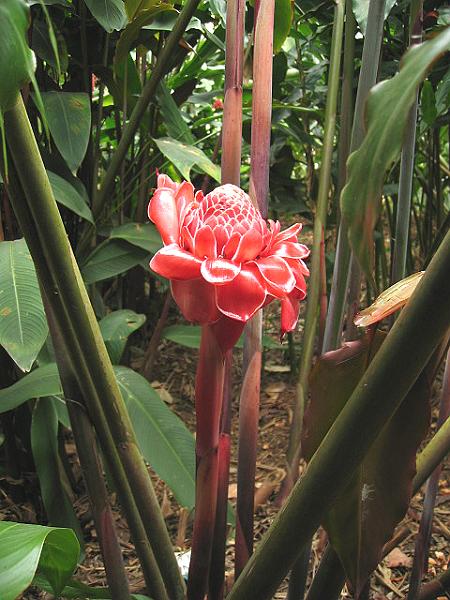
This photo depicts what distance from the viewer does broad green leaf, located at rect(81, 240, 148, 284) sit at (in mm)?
990

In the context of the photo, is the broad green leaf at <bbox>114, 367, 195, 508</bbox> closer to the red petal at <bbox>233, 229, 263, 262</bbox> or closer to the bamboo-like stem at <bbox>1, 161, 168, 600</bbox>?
the bamboo-like stem at <bbox>1, 161, 168, 600</bbox>

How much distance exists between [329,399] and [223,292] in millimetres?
109

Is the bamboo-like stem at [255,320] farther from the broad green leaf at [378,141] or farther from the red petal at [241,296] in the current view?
the broad green leaf at [378,141]

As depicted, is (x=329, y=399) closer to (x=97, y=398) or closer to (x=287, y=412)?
(x=97, y=398)

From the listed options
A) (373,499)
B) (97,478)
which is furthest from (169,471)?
(373,499)

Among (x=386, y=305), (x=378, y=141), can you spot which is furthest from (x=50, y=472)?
(x=378, y=141)

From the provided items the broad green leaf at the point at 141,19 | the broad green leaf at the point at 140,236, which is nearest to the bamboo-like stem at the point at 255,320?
the broad green leaf at the point at 141,19

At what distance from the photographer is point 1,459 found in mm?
1028

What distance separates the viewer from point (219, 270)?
39 centimetres

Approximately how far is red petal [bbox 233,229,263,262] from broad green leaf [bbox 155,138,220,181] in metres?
0.41

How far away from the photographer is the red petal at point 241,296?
1.31ft

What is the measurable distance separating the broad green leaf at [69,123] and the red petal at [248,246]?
48 centimetres

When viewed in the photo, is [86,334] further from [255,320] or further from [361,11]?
[361,11]

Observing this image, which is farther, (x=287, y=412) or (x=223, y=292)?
(x=287, y=412)
